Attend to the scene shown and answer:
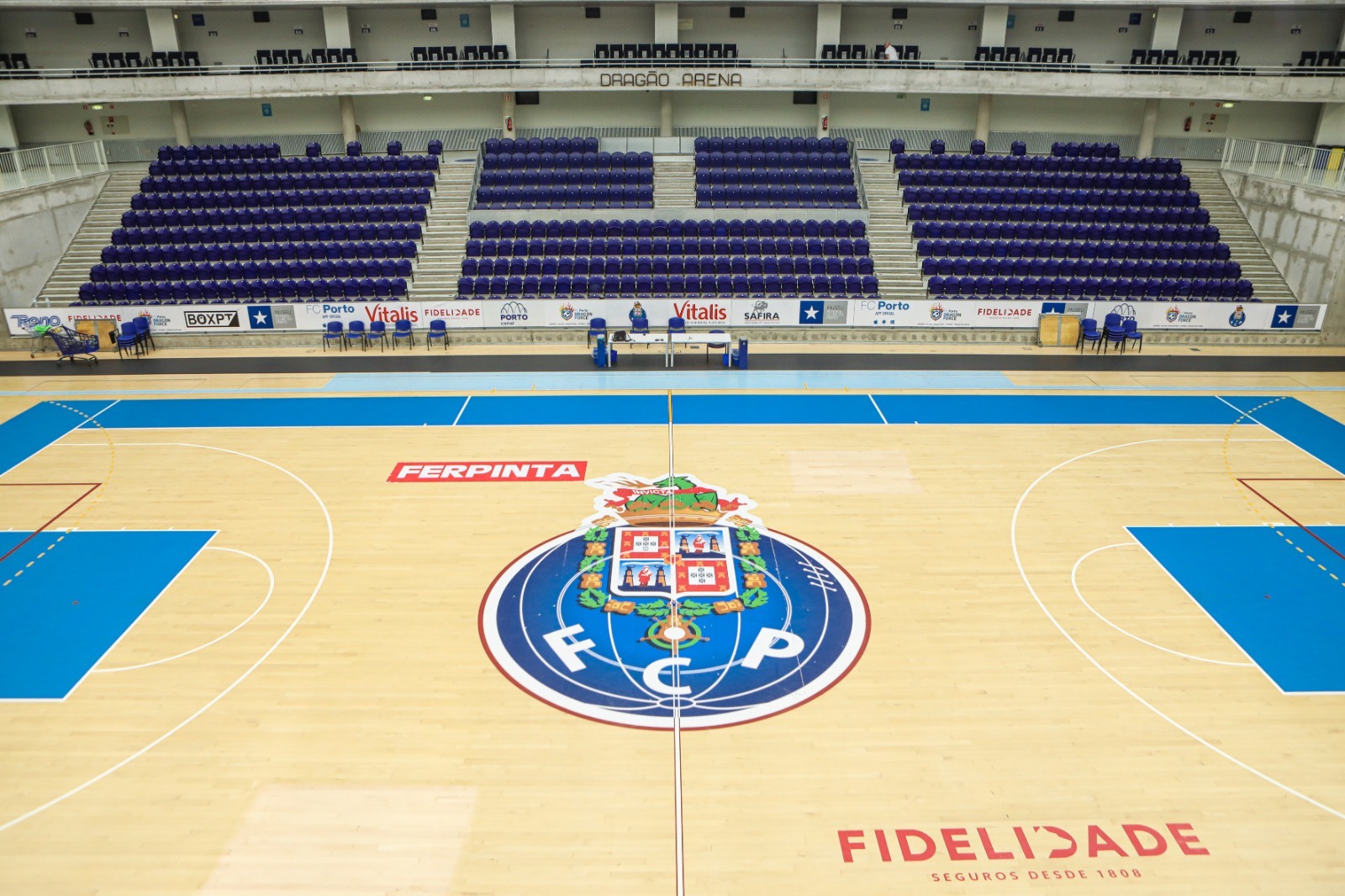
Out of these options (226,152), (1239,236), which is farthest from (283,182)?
(1239,236)

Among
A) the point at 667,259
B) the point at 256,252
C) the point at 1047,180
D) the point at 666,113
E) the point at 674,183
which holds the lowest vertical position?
the point at 667,259

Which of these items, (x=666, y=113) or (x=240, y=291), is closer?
(x=240, y=291)

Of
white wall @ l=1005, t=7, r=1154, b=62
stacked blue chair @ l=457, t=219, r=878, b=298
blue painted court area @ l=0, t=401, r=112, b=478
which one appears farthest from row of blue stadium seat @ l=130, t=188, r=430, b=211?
white wall @ l=1005, t=7, r=1154, b=62

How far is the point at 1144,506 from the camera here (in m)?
14.9

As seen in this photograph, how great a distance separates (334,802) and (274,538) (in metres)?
6.41

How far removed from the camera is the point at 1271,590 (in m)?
12.5

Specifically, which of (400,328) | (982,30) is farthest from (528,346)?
(982,30)

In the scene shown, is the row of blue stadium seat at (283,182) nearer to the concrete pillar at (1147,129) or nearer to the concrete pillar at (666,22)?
the concrete pillar at (666,22)

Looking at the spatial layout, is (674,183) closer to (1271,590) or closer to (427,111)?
(427,111)

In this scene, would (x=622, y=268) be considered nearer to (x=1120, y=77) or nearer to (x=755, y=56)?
(x=755, y=56)

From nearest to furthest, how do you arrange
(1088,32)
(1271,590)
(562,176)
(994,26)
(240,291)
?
(1271,590) → (240,291) → (562,176) → (994,26) → (1088,32)

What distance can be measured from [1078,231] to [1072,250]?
1053 mm

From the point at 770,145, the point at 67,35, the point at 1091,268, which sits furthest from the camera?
the point at 67,35

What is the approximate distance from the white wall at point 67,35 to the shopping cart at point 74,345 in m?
15.7
